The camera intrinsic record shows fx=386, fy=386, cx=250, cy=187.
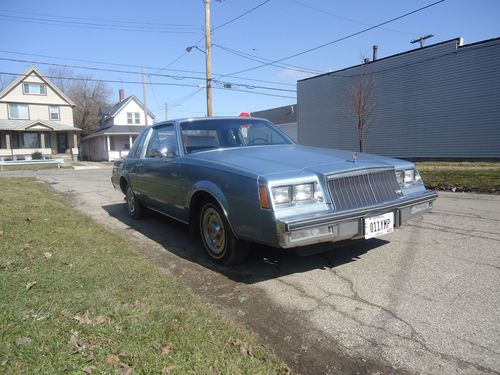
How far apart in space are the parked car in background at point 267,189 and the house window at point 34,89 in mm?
38942

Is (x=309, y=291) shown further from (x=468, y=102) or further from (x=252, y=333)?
(x=468, y=102)

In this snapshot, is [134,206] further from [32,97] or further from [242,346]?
[32,97]

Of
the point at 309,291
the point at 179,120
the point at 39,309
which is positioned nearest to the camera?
the point at 39,309

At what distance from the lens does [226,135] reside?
518 centimetres

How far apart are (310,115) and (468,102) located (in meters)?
11.7

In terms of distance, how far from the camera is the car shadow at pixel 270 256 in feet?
13.0

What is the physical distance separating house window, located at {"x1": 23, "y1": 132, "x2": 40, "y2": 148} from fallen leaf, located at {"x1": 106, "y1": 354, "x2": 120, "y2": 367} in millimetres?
41589

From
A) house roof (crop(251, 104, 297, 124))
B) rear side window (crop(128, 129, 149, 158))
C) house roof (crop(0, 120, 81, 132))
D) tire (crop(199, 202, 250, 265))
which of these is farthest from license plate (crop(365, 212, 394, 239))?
house roof (crop(0, 120, 81, 132))

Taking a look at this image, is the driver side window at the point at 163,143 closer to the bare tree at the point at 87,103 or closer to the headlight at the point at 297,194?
the headlight at the point at 297,194

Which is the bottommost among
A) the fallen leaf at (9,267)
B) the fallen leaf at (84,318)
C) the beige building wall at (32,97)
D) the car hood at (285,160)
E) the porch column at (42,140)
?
the fallen leaf at (84,318)

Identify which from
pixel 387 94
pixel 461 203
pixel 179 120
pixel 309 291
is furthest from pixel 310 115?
pixel 309 291

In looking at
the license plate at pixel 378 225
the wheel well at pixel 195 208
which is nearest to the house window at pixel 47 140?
the wheel well at pixel 195 208

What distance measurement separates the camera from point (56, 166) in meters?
28.7

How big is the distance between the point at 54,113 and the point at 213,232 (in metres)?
40.9
